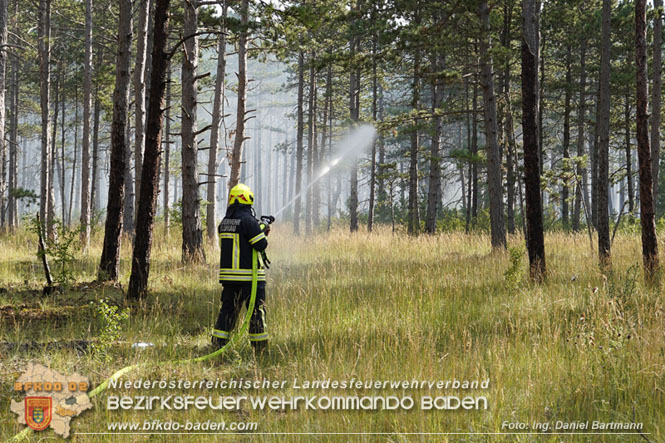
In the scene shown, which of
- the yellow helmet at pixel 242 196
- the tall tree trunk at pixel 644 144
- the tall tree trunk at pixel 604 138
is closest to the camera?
the yellow helmet at pixel 242 196

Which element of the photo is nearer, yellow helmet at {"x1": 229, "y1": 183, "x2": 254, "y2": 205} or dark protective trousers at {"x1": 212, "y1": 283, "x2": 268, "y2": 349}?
dark protective trousers at {"x1": 212, "y1": 283, "x2": 268, "y2": 349}

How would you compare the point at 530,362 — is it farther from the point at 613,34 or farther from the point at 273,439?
the point at 613,34

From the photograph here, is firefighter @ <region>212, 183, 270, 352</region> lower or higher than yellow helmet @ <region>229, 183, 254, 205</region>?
lower

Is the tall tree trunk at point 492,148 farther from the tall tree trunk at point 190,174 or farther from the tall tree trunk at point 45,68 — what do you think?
the tall tree trunk at point 45,68

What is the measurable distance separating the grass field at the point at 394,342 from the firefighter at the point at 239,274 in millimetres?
241

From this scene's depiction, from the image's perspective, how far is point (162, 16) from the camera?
6.74 m

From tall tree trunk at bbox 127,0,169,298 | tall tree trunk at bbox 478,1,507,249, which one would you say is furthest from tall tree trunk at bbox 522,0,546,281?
tall tree trunk at bbox 127,0,169,298

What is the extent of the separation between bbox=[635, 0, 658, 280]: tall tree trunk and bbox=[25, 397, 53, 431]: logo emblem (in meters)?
7.89

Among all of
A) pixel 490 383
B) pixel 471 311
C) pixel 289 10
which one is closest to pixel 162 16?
pixel 289 10

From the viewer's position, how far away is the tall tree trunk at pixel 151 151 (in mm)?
6707

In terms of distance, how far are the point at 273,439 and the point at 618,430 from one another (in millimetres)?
2258

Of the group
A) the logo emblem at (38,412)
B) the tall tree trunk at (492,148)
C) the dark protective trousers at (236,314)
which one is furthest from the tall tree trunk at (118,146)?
the tall tree trunk at (492,148)

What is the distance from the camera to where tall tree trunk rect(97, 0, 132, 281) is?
7.84 m

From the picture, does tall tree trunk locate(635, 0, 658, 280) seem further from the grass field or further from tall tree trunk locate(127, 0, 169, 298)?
tall tree trunk locate(127, 0, 169, 298)
